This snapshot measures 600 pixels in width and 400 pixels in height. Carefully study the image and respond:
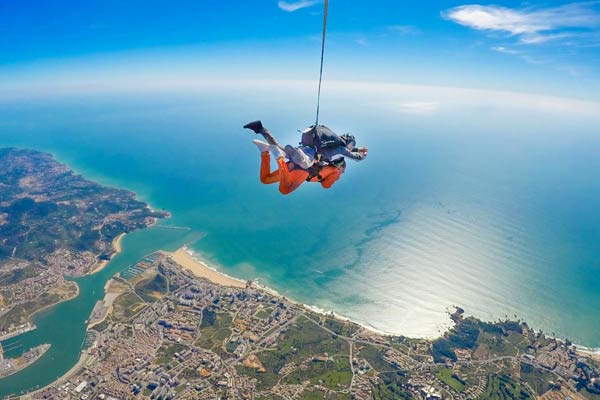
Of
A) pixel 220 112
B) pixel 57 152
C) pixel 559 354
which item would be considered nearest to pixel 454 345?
pixel 559 354

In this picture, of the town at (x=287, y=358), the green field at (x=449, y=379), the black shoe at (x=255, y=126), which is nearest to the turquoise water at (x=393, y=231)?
the town at (x=287, y=358)

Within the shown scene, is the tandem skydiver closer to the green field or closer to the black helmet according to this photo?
the black helmet

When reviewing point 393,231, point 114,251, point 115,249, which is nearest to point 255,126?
point 114,251

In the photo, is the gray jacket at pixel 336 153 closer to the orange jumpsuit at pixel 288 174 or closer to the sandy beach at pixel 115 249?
the orange jumpsuit at pixel 288 174

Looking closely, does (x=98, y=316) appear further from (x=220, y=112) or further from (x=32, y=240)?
(x=220, y=112)

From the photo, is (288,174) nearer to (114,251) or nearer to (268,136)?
(268,136)
